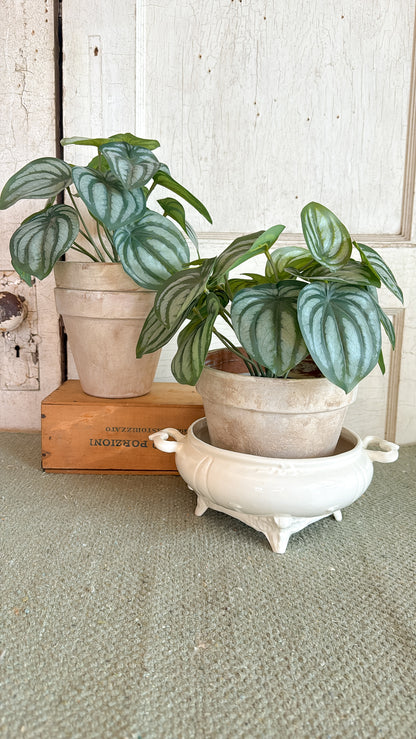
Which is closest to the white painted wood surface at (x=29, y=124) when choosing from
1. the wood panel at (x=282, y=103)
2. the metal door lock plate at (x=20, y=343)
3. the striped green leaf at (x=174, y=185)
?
the metal door lock plate at (x=20, y=343)

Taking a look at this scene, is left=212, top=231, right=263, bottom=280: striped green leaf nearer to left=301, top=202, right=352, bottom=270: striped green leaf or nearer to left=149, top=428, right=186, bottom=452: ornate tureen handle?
left=301, top=202, right=352, bottom=270: striped green leaf

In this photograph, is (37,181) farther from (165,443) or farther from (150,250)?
(165,443)

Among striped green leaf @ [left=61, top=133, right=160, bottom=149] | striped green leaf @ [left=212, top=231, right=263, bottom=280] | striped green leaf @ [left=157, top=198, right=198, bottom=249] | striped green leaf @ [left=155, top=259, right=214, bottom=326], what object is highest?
striped green leaf @ [left=61, top=133, right=160, bottom=149]

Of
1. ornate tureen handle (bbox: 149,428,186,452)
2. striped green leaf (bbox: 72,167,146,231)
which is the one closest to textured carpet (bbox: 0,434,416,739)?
ornate tureen handle (bbox: 149,428,186,452)

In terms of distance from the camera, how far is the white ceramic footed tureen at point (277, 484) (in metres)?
0.79

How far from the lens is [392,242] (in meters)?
1.38

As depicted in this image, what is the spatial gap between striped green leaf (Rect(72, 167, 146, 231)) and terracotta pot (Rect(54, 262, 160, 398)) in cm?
20

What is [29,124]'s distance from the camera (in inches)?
52.9

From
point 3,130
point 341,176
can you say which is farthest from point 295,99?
point 3,130

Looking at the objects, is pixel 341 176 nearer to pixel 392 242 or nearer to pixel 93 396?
pixel 392 242

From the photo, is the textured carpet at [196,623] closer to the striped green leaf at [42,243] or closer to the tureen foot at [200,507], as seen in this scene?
the tureen foot at [200,507]

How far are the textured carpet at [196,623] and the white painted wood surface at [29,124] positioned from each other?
0.50 metres

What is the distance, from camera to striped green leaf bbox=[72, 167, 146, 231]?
86cm

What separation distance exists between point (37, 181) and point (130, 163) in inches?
7.4
